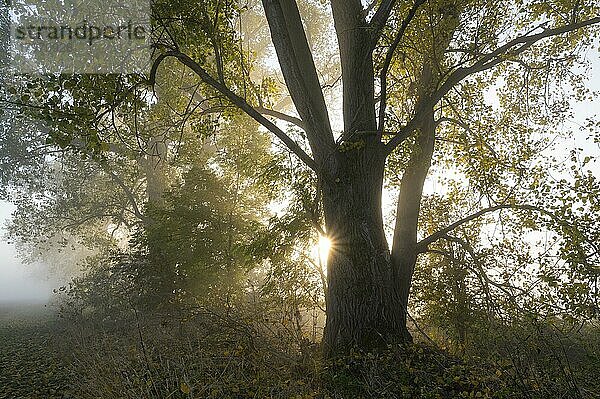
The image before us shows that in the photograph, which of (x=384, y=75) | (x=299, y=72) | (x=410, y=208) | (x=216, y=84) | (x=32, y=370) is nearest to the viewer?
(x=384, y=75)

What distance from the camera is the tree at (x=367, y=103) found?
7176mm

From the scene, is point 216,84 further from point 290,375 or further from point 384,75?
point 290,375

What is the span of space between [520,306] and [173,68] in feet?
30.1

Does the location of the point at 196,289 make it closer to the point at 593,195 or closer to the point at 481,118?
the point at 481,118

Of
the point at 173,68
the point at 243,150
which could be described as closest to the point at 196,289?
the point at 243,150

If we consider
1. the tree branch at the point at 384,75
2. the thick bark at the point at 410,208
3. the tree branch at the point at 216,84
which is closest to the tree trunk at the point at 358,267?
the tree branch at the point at 384,75

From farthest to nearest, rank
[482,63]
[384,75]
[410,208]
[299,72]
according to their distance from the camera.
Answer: [410,208]
[482,63]
[299,72]
[384,75]

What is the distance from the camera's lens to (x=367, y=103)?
7.97 m

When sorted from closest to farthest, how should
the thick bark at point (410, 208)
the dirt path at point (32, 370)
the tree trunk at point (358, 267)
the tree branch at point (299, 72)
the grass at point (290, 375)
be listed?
the grass at point (290, 375) < the tree trunk at point (358, 267) < the tree branch at point (299, 72) < the dirt path at point (32, 370) < the thick bark at point (410, 208)

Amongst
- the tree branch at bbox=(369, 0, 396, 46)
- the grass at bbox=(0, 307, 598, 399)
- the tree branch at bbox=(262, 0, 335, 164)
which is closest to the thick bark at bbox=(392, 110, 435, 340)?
the grass at bbox=(0, 307, 598, 399)

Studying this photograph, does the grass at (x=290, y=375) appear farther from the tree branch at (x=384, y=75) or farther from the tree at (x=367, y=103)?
the tree branch at (x=384, y=75)

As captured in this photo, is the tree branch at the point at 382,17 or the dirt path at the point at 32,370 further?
the dirt path at the point at 32,370

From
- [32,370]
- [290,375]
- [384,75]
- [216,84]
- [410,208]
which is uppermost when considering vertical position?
[384,75]

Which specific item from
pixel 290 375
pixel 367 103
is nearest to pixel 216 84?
pixel 367 103
